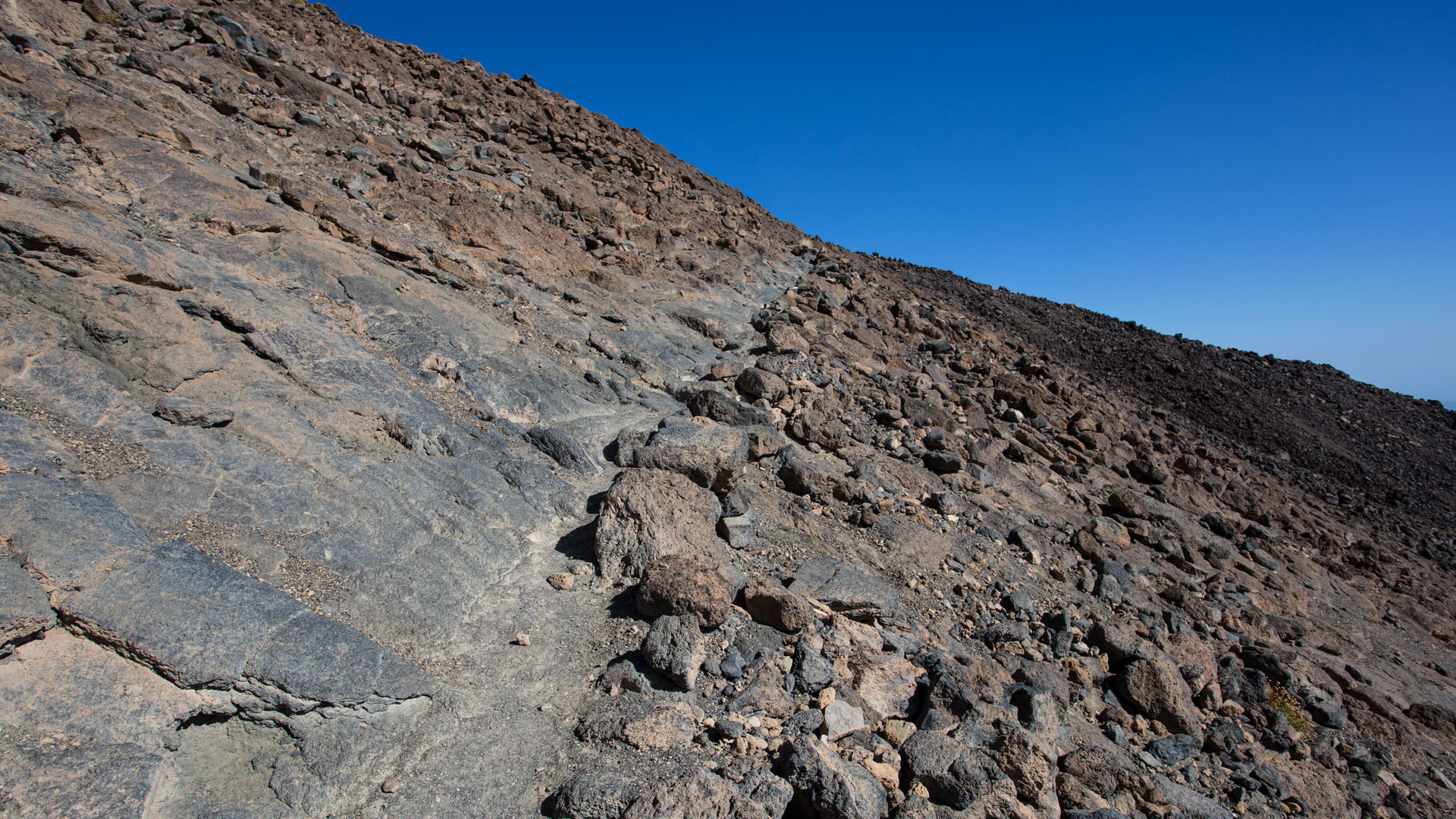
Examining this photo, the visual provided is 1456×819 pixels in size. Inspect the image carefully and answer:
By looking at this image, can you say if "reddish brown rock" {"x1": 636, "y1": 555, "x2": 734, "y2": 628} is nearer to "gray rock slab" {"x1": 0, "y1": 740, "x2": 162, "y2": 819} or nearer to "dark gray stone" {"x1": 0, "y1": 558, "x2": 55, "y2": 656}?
"gray rock slab" {"x1": 0, "y1": 740, "x2": 162, "y2": 819}

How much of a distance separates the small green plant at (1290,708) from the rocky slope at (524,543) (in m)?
0.03

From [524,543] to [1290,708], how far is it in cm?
712

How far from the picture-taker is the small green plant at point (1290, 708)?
5.65 metres

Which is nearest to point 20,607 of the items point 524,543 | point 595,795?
point 595,795

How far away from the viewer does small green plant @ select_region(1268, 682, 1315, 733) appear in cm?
565

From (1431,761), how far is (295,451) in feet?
33.5

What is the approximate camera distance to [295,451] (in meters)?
4.64

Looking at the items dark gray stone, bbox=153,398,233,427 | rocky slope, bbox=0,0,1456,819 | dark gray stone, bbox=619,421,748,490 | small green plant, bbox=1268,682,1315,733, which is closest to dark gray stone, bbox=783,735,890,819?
rocky slope, bbox=0,0,1456,819

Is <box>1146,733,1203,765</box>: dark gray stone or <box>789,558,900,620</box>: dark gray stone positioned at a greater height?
<box>789,558,900,620</box>: dark gray stone

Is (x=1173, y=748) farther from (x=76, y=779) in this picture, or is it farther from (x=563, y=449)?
(x=76, y=779)

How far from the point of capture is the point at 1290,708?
19.0 feet

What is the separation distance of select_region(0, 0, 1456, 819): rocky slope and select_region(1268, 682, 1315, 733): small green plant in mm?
29

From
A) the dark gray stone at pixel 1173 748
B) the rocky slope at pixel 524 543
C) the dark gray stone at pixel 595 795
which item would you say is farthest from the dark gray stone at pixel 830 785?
the dark gray stone at pixel 1173 748

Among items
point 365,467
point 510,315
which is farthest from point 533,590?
point 510,315
